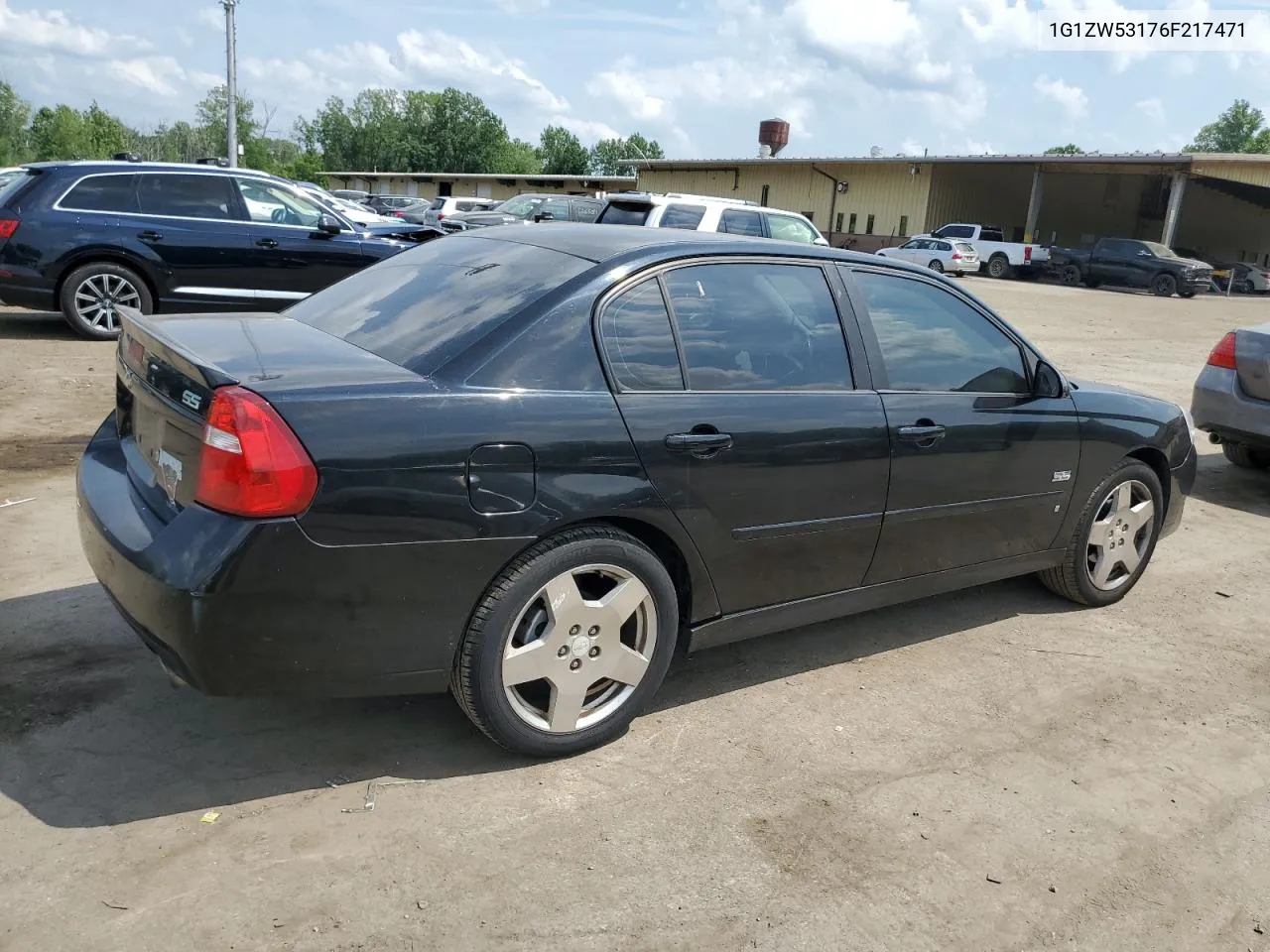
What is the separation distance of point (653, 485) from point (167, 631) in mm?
1418

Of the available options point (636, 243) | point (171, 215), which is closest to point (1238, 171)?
point (171, 215)

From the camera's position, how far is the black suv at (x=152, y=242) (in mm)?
9242

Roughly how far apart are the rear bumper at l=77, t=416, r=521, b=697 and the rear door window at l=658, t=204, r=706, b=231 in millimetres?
9860

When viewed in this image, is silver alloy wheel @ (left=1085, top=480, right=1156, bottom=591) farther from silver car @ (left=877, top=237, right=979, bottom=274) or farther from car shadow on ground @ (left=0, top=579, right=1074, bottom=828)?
silver car @ (left=877, top=237, right=979, bottom=274)

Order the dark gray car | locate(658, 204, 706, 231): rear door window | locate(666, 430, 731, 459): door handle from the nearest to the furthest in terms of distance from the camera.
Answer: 1. locate(666, 430, 731, 459): door handle
2. locate(658, 204, 706, 231): rear door window
3. the dark gray car

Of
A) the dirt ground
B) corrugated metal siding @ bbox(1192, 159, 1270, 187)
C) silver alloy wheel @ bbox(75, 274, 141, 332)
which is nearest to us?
the dirt ground

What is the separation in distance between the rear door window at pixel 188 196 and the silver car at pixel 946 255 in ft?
85.8

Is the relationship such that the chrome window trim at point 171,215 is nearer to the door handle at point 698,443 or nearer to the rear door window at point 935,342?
the rear door window at point 935,342

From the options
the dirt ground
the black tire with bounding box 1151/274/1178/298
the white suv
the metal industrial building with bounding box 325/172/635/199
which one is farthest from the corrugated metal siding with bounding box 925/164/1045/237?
the dirt ground

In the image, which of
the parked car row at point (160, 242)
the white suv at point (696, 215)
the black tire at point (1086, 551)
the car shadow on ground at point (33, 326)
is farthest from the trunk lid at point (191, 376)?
the white suv at point (696, 215)

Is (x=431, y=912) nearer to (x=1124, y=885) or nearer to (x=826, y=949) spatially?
(x=826, y=949)

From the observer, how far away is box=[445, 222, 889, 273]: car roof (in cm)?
346

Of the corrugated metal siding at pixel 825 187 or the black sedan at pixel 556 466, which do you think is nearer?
the black sedan at pixel 556 466

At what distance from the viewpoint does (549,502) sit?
296cm
